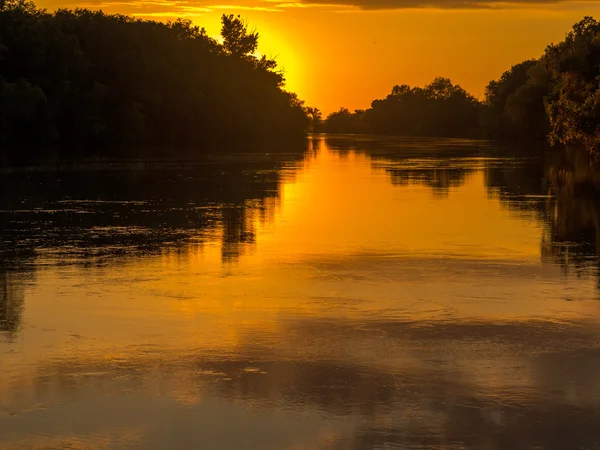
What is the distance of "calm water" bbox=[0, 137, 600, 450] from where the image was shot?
8719 millimetres

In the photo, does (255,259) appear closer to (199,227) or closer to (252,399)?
(199,227)

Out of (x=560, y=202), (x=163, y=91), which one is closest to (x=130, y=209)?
(x=560, y=202)

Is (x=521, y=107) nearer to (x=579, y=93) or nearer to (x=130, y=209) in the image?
(x=579, y=93)

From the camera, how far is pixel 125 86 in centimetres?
9956

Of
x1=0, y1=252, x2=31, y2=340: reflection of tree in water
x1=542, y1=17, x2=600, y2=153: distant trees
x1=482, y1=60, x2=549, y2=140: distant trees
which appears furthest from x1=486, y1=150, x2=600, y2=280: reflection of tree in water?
x1=482, y1=60, x2=549, y2=140: distant trees

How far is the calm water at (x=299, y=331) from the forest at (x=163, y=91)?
31375mm

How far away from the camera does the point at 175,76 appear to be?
114 meters

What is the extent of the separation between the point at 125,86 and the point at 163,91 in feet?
38.0

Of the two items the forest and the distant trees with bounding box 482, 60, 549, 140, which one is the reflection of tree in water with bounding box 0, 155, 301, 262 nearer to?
the forest

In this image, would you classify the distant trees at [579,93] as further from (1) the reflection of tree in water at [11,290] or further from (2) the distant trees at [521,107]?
(1) the reflection of tree in water at [11,290]

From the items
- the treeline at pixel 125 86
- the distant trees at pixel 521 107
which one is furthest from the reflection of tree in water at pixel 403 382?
the distant trees at pixel 521 107

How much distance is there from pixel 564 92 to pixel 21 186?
103 ft

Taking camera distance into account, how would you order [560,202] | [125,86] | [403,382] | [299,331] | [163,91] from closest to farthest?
[403,382]
[299,331]
[560,202]
[125,86]
[163,91]

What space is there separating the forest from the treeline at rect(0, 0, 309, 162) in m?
0.13
